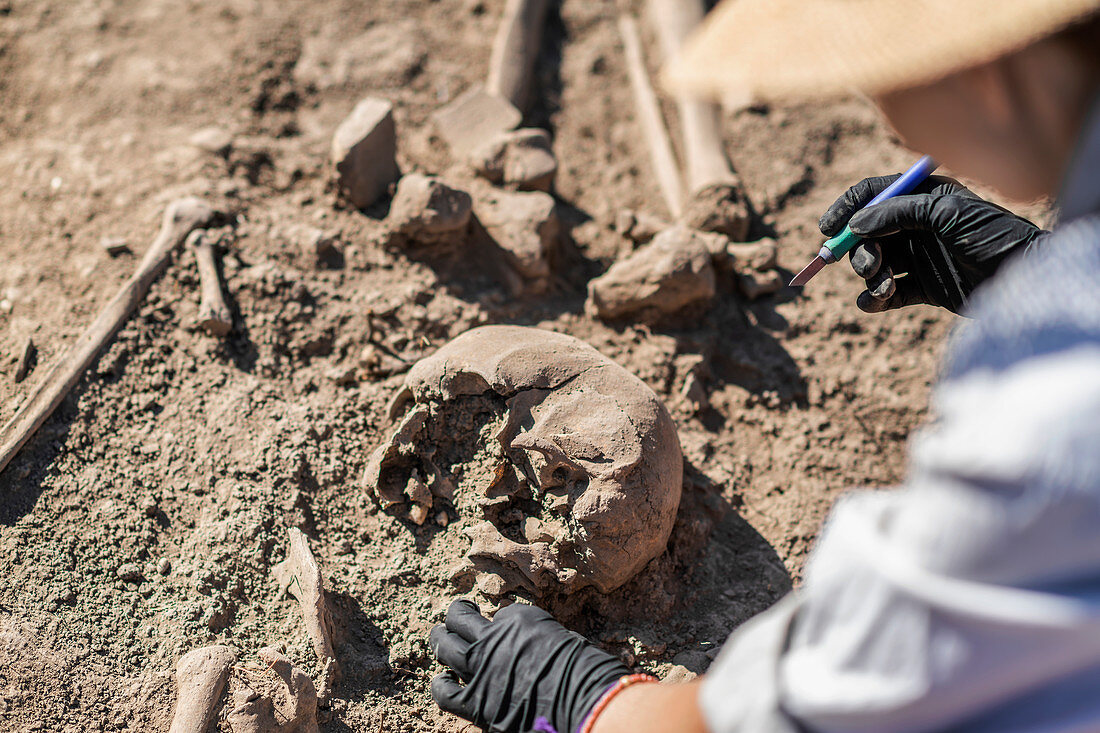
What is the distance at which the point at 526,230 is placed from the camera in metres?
3.27

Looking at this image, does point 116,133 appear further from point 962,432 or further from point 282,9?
point 962,432

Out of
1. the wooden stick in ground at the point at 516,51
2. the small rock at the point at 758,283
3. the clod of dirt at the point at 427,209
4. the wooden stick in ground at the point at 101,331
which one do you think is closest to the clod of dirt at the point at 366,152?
the clod of dirt at the point at 427,209

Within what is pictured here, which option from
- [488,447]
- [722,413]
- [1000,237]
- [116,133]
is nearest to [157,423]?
[488,447]

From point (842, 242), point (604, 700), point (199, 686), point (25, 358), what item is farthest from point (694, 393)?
point (25, 358)

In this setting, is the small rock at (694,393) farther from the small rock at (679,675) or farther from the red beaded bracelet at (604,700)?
the red beaded bracelet at (604,700)

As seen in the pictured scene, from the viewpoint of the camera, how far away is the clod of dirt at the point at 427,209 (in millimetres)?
3074

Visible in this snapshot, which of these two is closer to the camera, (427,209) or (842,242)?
(842,242)

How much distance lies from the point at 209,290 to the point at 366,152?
91cm

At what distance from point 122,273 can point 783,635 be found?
288cm

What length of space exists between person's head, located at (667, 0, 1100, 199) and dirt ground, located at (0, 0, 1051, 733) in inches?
68.2

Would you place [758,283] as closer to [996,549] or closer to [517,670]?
[517,670]

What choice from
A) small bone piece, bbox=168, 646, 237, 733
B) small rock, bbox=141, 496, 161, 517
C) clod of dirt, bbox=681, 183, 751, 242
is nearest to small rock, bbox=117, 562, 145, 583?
small rock, bbox=141, 496, 161, 517

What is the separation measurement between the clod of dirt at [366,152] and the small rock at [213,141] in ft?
1.79

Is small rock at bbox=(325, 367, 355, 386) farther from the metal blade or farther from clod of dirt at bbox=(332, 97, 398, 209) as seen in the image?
the metal blade
